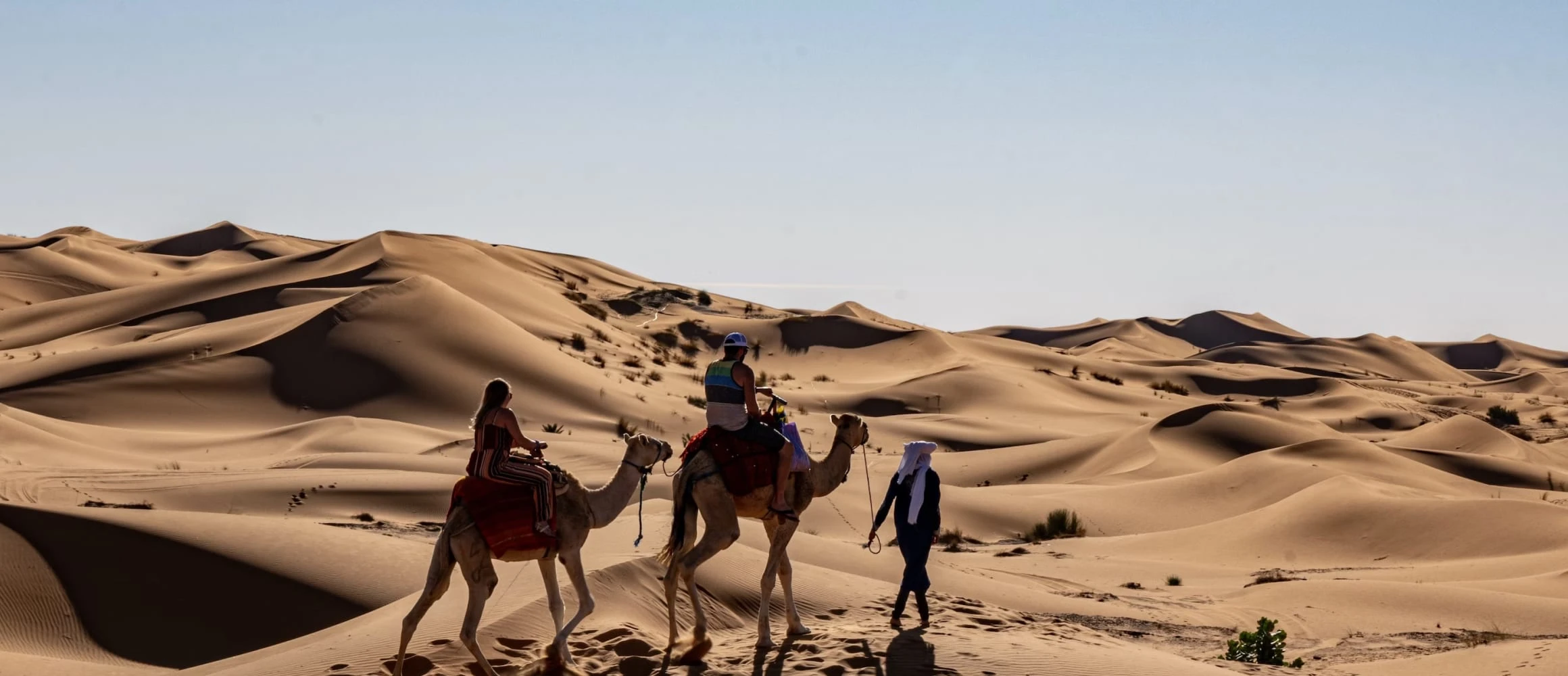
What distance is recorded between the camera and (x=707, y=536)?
9516mm

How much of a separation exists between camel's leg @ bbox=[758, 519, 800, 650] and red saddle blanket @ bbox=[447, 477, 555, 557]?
1832 millimetres

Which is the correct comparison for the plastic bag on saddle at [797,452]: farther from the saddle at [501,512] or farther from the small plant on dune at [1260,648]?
the small plant on dune at [1260,648]

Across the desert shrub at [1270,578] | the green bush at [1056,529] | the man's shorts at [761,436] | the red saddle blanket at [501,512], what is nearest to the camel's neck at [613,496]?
the red saddle blanket at [501,512]

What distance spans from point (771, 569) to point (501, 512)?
7.23ft

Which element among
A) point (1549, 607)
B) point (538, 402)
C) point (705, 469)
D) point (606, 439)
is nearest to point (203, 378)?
point (538, 402)

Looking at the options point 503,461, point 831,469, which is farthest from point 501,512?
point 831,469

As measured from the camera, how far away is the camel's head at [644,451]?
966 cm

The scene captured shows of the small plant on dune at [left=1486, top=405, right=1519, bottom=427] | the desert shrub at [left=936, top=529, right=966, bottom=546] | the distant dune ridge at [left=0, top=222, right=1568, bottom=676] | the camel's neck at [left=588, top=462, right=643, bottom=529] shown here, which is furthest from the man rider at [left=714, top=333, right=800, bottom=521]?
the small plant on dune at [left=1486, top=405, right=1519, bottom=427]

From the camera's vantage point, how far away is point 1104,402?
47.4 meters

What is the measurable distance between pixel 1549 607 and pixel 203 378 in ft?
89.9

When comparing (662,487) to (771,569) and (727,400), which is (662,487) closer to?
(771,569)

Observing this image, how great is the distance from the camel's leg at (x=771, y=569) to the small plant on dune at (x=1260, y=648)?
446 cm

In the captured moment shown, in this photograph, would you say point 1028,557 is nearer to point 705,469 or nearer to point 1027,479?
point 1027,479

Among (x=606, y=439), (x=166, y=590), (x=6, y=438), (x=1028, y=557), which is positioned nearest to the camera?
(x=166, y=590)
